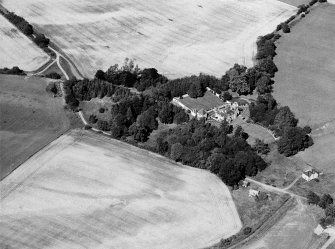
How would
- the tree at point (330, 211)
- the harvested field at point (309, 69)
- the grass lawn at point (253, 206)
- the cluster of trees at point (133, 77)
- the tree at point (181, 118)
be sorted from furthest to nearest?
the cluster of trees at point (133, 77)
the harvested field at point (309, 69)
the tree at point (181, 118)
the grass lawn at point (253, 206)
the tree at point (330, 211)

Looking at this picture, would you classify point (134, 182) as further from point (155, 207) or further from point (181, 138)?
point (181, 138)

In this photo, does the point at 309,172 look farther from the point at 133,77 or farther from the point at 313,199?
the point at 133,77

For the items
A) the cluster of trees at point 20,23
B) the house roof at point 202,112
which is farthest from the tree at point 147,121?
the cluster of trees at point 20,23

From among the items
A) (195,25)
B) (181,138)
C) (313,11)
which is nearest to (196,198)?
(181,138)

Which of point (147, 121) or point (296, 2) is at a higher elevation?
point (296, 2)

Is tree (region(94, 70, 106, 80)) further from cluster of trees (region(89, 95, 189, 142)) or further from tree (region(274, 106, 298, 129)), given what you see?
tree (region(274, 106, 298, 129))

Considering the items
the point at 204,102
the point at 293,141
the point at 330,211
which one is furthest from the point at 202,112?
the point at 330,211

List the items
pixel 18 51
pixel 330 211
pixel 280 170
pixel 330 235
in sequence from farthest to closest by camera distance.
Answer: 1. pixel 18 51
2. pixel 280 170
3. pixel 330 211
4. pixel 330 235

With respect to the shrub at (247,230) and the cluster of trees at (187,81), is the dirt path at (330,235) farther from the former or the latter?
the cluster of trees at (187,81)
